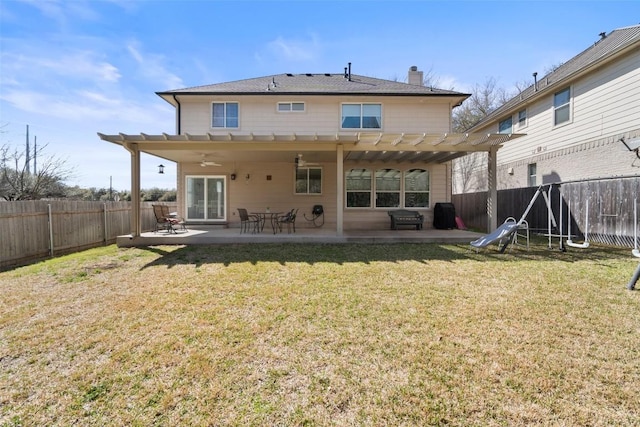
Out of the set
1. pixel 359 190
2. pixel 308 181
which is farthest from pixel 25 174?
pixel 359 190

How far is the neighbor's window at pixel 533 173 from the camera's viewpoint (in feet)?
37.7

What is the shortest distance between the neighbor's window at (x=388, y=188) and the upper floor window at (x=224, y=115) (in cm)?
586

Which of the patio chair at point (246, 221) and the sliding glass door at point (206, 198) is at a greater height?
the sliding glass door at point (206, 198)

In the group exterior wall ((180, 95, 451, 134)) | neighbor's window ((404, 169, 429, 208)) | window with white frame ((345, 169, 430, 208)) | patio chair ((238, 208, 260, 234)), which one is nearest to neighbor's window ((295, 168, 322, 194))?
window with white frame ((345, 169, 430, 208))

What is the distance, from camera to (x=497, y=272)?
5.31 m

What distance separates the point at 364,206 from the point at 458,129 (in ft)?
49.7

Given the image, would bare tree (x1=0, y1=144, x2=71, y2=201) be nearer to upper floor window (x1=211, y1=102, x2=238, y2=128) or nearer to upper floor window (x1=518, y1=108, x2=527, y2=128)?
upper floor window (x1=211, y1=102, x2=238, y2=128)

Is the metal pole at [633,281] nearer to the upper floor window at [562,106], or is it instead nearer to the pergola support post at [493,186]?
the pergola support post at [493,186]

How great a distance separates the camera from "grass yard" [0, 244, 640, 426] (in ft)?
6.32

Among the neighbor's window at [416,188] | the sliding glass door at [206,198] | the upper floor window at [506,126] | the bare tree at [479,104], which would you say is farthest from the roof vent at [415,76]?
the bare tree at [479,104]

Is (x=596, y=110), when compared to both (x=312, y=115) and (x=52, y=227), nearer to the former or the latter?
(x=312, y=115)

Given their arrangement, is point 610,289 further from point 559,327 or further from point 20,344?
point 20,344

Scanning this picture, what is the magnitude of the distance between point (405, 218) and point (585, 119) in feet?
20.7

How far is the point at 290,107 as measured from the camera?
36.6 ft
